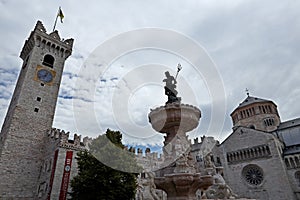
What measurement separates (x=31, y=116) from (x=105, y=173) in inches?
553

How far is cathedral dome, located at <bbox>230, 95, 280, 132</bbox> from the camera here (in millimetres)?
37812

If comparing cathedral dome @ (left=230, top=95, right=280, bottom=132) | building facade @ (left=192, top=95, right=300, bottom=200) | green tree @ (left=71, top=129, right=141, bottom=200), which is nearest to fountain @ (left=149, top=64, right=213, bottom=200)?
green tree @ (left=71, top=129, right=141, bottom=200)

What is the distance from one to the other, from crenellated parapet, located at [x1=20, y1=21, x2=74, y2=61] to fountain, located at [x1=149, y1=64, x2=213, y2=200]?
24949mm

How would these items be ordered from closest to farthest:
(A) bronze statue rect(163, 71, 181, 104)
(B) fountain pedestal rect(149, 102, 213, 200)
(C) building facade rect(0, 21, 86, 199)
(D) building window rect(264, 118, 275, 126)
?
1. (B) fountain pedestal rect(149, 102, 213, 200)
2. (A) bronze statue rect(163, 71, 181, 104)
3. (C) building facade rect(0, 21, 86, 199)
4. (D) building window rect(264, 118, 275, 126)

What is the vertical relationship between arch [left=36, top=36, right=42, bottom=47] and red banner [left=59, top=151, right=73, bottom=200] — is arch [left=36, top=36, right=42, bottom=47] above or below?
above

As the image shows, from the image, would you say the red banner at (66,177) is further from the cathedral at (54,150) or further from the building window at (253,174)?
the building window at (253,174)

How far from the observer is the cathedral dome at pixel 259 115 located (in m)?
37.8

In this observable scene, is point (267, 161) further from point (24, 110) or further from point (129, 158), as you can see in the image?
point (24, 110)

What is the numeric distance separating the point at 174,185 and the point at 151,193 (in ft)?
7.80

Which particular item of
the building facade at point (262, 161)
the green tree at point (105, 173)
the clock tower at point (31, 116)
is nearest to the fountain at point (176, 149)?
the green tree at point (105, 173)

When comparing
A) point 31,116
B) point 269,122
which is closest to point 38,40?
point 31,116

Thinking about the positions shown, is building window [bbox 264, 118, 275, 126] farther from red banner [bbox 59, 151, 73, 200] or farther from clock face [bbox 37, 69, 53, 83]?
clock face [bbox 37, 69, 53, 83]

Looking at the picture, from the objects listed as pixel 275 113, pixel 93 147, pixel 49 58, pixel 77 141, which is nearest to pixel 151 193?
pixel 93 147

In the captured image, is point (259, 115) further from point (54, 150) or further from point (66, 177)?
point (54, 150)
